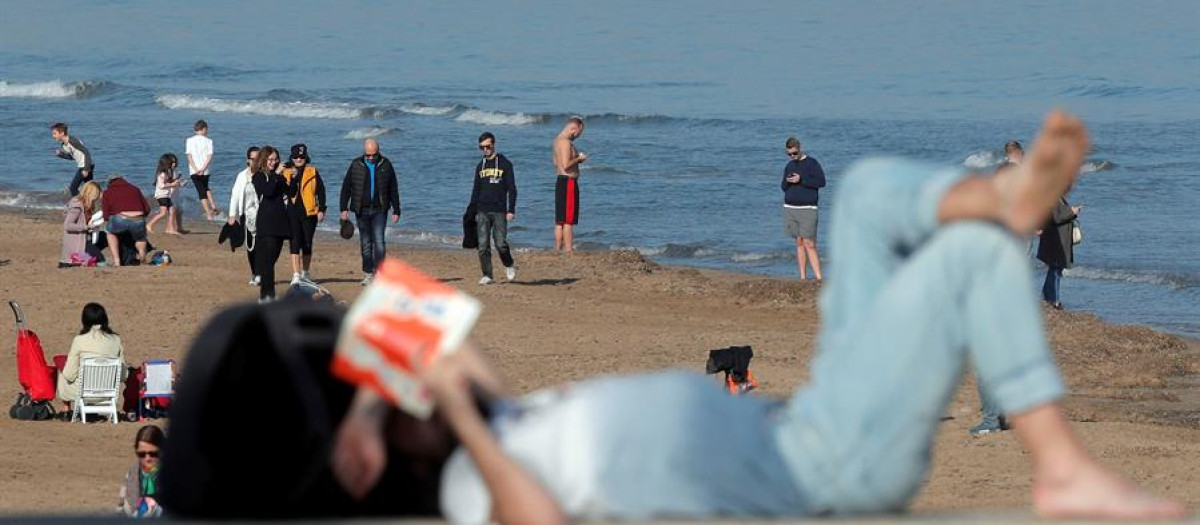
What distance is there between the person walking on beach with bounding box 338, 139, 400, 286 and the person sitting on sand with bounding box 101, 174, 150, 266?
2.39 metres

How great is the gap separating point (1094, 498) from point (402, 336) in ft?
4.79

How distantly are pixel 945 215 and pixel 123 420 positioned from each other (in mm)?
8823

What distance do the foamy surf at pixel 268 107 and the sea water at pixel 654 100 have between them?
0.48 ft

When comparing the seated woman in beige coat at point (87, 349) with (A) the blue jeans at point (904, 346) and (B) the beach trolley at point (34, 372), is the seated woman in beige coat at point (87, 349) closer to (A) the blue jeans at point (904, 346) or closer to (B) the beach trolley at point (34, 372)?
(B) the beach trolley at point (34, 372)

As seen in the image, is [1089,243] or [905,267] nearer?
[905,267]

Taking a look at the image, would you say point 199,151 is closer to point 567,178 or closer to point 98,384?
point 567,178

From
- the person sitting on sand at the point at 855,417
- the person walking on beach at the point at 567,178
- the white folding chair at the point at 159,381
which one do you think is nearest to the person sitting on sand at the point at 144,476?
the white folding chair at the point at 159,381

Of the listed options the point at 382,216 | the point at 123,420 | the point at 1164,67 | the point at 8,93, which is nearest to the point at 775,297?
the point at 382,216

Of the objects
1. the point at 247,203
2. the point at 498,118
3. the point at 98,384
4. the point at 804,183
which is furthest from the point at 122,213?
the point at 498,118

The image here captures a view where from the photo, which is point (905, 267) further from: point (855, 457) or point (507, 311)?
point (507, 311)

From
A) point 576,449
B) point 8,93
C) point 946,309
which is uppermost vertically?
point 946,309

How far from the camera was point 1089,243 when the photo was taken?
24344mm

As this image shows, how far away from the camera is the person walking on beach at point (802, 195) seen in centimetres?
1856

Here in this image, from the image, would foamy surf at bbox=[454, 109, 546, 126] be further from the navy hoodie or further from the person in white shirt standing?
the navy hoodie
